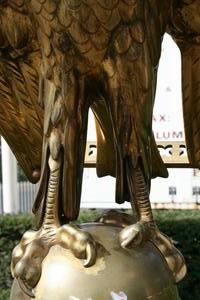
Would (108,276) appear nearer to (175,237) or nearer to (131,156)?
(131,156)

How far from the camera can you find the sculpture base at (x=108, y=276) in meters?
1.35

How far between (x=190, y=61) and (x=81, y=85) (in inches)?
14.3

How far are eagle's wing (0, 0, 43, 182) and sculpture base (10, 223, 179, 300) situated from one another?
0.38 m

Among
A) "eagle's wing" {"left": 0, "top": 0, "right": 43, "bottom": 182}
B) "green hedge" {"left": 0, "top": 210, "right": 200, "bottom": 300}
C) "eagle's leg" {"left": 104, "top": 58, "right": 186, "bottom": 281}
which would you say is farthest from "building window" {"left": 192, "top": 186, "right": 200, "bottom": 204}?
"eagle's leg" {"left": 104, "top": 58, "right": 186, "bottom": 281}

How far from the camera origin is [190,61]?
1.68m

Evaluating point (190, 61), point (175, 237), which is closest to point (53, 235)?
point (190, 61)

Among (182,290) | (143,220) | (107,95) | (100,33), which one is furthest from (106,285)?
(182,290)

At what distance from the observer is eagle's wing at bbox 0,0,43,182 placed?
1.49 metres

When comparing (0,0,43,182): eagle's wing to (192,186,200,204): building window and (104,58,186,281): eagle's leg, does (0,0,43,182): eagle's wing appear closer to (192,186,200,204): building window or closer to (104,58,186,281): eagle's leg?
(104,58,186,281): eagle's leg

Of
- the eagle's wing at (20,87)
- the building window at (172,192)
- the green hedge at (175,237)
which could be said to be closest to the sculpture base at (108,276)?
the eagle's wing at (20,87)

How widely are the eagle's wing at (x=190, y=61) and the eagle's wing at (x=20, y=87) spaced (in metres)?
0.36

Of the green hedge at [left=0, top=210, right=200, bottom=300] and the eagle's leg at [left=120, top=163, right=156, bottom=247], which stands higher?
the eagle's leg at [left=120, top=163, right=156, bottom=247]

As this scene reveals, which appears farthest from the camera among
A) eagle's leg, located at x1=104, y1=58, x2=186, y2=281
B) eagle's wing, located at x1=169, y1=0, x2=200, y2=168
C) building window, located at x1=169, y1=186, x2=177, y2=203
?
building window, located at x1=169, y1=186, x2=177, y2=203

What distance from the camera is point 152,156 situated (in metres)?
1.69
